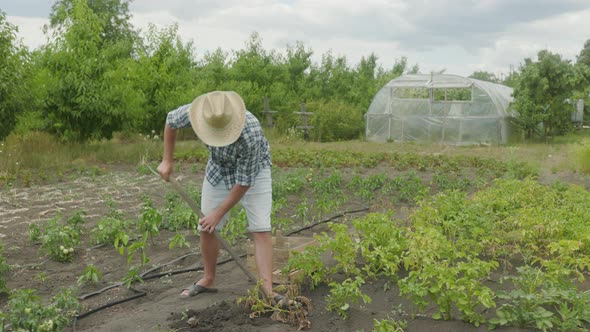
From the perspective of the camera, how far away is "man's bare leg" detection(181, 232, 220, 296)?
421 cm

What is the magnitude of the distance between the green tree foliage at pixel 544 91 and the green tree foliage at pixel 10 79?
15.3 meters

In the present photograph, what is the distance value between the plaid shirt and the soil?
0.81 meters

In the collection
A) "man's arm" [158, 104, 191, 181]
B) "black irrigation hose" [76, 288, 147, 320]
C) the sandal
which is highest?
"man's arm" [158, 104, 191, 181]

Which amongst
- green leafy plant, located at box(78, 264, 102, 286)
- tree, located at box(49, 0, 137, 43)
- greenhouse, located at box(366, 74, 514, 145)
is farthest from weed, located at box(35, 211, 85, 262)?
tree, located at box(49, 0, 137, 43)

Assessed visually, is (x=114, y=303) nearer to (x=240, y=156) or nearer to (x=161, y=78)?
(x=240, y=156)

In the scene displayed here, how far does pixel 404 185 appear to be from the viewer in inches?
361

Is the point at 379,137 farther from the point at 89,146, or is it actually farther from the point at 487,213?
the point at 487,213

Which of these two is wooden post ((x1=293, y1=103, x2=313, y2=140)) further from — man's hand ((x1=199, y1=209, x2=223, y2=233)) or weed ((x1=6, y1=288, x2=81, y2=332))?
weed ((x1=6, y1=288, x2=81, y2=332))

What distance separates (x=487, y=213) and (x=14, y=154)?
9076 mm

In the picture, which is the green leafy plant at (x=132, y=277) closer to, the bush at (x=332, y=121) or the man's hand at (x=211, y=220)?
the man's hand at (x=211, y=220)

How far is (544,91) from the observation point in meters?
20.5

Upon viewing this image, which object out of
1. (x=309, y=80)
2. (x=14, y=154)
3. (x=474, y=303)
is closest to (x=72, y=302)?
(x=474, y=303)

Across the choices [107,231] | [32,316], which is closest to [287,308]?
[32,316]

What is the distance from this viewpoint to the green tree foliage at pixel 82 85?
12.8m
